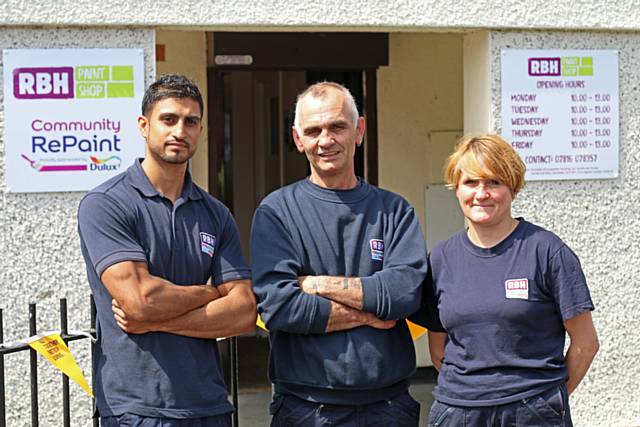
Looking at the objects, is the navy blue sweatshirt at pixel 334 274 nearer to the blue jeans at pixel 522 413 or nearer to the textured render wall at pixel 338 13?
the blue jeans at pixel 522 413

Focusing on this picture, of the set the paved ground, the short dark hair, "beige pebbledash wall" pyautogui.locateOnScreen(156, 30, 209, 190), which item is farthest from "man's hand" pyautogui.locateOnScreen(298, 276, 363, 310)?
"beige pebbledash wall" pyautogui.locateOnScreen(156, 30, 209, 190)

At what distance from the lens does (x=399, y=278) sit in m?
3.30

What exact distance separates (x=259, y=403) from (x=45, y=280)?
94.5 inches

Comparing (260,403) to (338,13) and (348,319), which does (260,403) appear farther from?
(348,319)

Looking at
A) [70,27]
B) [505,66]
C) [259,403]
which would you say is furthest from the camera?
[259,403]

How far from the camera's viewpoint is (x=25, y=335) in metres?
5.04

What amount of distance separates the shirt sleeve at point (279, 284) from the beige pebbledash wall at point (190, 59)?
4.09 m

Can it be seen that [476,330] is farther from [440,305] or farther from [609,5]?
[609,5]

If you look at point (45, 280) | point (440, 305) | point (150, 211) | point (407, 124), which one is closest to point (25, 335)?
point (45, 280)

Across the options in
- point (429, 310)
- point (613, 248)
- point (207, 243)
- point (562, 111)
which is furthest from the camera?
point (613, 248)

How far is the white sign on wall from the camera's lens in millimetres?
5488

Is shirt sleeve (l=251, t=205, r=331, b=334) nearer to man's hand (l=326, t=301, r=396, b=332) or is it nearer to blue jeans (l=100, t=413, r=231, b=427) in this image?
man's hand (l=326, t=301, r=396, b=332)

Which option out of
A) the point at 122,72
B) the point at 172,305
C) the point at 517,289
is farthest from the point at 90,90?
the point at 517,289

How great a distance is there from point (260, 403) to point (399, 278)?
3.91 metres
